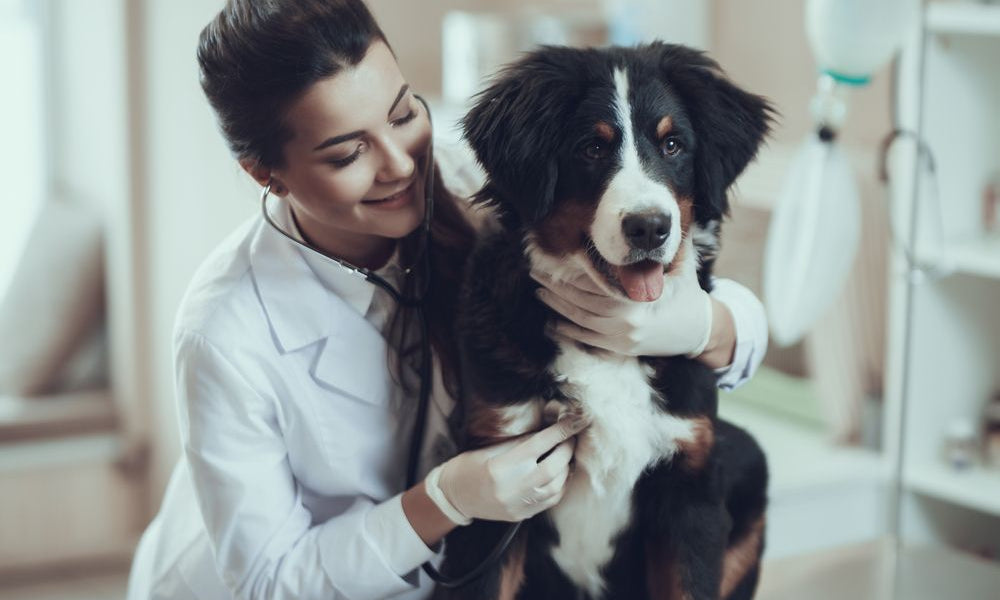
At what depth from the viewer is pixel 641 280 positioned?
4.17ft

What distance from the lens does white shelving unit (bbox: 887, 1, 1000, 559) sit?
2383 millimetres

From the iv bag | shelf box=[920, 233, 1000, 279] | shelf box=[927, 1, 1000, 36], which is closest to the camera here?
the iv bag

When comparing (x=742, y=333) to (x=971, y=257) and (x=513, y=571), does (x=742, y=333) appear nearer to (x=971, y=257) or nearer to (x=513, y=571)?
(x=513, y=571)

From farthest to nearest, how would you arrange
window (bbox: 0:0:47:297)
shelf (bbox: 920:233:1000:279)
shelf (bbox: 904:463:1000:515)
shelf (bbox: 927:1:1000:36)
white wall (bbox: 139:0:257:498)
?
window (bbox: 0:0:47:297) < white wall (bbox: 139:0:257:498) < shelf (bbox: 904:463:1000:515) < shelf (bbox: 920:233:1000:279) < shelf (bbox: 927:1:1000:36)

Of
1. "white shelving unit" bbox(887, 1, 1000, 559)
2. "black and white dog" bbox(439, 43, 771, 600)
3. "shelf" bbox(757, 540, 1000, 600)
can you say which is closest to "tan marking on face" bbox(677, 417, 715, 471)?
"black and white dog" bbox(439, 43, 771, 600)

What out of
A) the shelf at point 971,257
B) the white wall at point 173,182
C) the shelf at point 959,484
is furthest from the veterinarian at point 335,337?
the white wall at point 173,182

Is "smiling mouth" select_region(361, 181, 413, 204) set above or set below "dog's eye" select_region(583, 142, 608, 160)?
below

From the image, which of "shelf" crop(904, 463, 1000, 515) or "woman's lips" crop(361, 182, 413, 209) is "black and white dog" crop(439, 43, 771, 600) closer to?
"woman's lips" crop(361, 182, 413, 209)

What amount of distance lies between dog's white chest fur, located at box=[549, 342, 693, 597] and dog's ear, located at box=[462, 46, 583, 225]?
19cm

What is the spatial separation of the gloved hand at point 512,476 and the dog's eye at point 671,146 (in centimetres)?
32

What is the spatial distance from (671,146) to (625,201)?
134 millimetres

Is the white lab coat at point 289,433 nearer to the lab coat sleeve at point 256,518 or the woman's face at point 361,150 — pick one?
the lab coat sleeve at point 256,518

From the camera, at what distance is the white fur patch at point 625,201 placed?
3.95ft

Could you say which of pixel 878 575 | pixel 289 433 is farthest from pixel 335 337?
pixel 878 575
